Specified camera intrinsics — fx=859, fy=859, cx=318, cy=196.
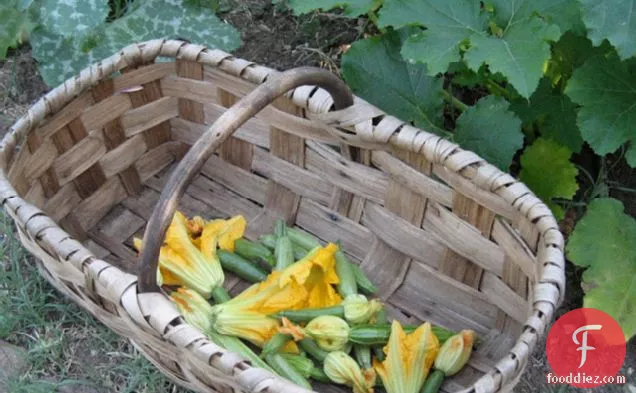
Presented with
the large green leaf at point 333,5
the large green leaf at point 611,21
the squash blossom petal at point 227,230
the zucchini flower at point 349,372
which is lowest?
the zucchini flower at point 349,372

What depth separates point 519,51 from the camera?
161cm

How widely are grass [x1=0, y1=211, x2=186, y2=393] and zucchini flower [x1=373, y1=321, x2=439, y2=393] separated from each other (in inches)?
16.8

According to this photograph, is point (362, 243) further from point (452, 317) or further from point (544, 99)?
point (544, 99)

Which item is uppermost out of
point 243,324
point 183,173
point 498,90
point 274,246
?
point 498,90

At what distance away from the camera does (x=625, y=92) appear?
1.82 metres

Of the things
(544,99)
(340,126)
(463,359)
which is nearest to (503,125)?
(544,99)

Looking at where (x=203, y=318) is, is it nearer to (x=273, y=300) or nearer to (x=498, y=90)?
(x=273, y=300)

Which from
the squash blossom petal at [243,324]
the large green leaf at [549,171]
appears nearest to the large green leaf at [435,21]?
the large green leaf at [549,171]

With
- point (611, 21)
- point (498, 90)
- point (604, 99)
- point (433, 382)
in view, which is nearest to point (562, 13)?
point (611, 21)

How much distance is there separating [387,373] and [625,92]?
2.60ft

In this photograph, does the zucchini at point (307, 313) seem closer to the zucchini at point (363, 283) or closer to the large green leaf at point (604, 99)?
the zucchini at point (363, 283)

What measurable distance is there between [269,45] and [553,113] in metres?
0.92

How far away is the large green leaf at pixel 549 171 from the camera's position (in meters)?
1.94

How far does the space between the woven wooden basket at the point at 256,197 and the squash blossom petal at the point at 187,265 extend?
0.13 meters
